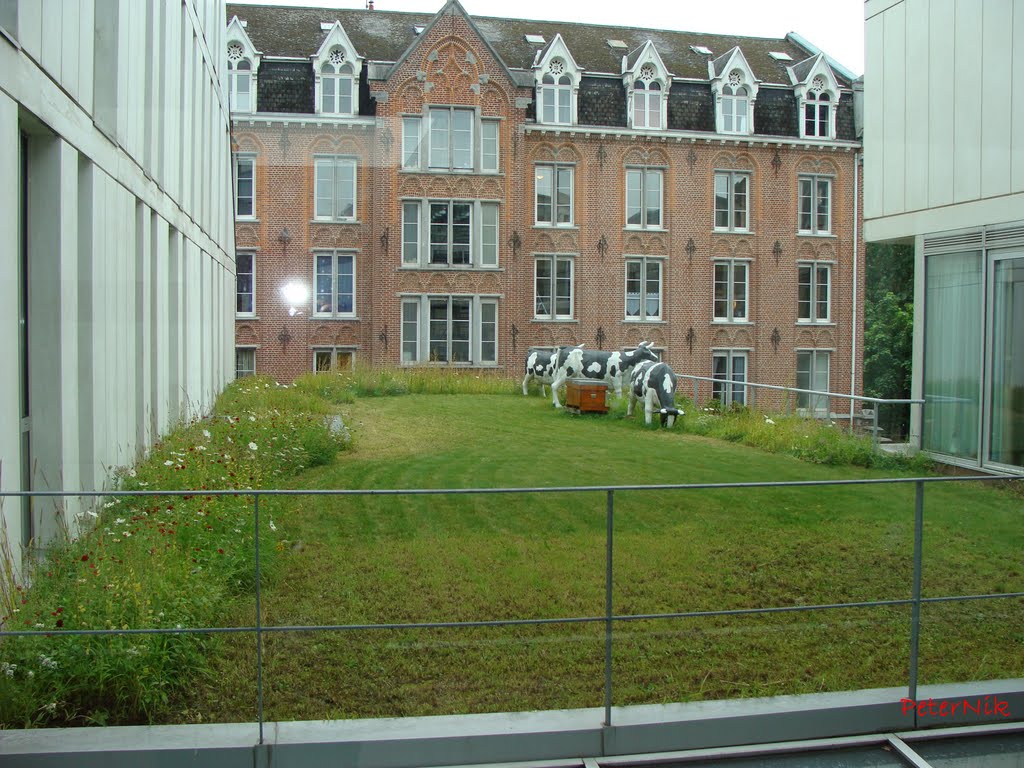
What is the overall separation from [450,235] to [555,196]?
27.7 inches

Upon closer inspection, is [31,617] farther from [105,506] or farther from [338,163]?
[338,163]

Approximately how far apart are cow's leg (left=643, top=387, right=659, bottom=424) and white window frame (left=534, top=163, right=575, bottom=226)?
1168 millimetres

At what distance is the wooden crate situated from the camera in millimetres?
5492

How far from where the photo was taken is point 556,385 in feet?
18.9

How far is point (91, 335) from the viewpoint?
14.7ft

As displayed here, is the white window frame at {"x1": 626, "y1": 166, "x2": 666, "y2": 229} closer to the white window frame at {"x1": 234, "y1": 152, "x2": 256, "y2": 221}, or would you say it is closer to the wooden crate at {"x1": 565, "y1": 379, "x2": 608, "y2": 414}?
the wooden crate at {"x1": 565, "y1": 379, "x2": 608, "y2": 414}

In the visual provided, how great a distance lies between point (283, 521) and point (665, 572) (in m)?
1.29

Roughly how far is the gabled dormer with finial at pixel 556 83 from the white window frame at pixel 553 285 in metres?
0.89

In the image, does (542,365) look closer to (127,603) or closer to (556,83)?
(556,83)

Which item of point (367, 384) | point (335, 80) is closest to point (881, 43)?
point (335, 80)

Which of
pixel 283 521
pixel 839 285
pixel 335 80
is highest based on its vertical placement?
pixel 335 80

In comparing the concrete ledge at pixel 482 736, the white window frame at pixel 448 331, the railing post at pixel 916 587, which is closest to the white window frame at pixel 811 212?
the white window frame at pixel 448 331

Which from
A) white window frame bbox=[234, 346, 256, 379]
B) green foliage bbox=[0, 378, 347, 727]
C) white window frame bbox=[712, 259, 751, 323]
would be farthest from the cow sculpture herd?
green foliage bbox=[0, 378, 347, 727]

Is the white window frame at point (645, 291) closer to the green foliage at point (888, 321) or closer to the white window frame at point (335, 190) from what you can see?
the green foliage at point (888, 321)
